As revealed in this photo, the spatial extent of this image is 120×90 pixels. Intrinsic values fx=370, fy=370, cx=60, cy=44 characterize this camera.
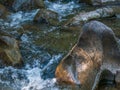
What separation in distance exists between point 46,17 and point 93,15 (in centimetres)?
176

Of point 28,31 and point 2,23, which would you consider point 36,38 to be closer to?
point 28,31

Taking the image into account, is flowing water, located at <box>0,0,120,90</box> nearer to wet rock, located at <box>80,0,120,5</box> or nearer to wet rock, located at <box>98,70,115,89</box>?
wet rock, located at <box>80,0,120,5</box>

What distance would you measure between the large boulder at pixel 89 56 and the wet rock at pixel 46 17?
4450mm

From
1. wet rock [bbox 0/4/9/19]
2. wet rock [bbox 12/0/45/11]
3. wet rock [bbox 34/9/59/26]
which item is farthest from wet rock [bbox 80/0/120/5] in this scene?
wet rock [bbox 0/4/9/19]

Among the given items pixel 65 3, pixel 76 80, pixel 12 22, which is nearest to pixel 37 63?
pixel 76 80

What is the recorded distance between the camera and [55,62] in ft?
33.4

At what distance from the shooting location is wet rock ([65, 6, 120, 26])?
13.2 meters

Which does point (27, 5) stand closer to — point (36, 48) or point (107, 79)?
point (36, 48)

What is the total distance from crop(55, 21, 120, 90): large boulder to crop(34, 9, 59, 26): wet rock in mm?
4450

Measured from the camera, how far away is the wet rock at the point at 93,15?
1321 cm

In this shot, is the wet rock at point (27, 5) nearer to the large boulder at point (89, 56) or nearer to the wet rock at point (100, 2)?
the wet rock at point (100, 2)

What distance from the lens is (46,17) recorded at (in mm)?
13703

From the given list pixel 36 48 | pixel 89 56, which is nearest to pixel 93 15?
pixel 36 48

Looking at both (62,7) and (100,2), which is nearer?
(62,7)
